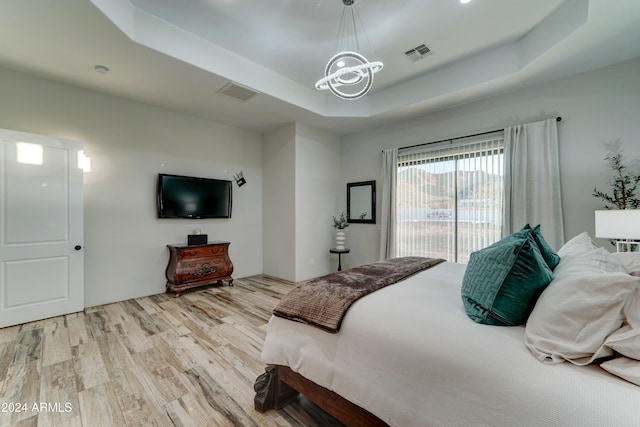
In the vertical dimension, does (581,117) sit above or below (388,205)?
above

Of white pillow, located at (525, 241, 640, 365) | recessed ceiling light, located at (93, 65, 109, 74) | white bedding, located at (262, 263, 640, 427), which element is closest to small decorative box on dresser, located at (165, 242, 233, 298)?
recessed ceiling light, located at (93, 65, 109, 74)

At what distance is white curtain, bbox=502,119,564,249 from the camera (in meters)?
3.19

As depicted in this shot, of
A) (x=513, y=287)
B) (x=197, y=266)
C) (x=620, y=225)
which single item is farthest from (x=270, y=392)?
(x=620, y=225)

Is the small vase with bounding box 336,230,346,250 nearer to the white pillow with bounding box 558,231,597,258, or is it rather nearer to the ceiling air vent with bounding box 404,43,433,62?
the ceiling air vent with bounding box 404,43,433,62

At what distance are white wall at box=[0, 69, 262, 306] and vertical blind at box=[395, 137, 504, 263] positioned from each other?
10.8 ft

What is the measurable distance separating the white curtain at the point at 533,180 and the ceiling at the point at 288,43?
2.21 feet

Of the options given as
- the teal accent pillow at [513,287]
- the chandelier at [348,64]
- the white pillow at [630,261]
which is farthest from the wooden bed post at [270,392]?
the chandelier at [348,64]

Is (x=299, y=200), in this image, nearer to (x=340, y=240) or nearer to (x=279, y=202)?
(x=279, y=202)

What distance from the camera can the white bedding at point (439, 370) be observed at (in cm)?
80

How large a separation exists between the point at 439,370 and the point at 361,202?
4.27 metres

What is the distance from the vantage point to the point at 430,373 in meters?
1.06

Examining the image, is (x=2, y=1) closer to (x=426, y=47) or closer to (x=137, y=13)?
(x=137, y=13)

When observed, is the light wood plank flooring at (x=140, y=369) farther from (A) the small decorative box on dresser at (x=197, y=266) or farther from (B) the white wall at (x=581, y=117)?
(B) the white wall at (x=581, y=117)

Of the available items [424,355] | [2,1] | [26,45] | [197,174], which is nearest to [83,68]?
[26,45]
